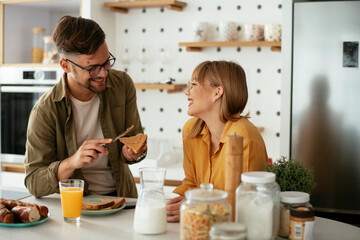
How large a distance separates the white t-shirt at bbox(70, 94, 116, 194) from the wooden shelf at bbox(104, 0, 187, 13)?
1.66 m

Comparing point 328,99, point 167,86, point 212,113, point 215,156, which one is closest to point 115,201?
point 215,156

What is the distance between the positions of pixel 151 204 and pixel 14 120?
2.74 m

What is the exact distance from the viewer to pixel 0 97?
157 inches

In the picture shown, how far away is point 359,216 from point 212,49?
163 centimetres

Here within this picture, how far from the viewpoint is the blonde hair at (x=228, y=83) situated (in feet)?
6.92

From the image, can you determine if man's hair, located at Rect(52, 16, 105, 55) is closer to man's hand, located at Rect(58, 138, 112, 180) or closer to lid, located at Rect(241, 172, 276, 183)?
man's hand, located at Rect(58, 138, 112, 180)

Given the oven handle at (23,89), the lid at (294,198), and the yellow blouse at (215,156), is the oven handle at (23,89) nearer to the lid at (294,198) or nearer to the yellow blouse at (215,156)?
the yellow blouse at (215,156)

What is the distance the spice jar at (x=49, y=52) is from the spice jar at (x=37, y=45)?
7 centimetres

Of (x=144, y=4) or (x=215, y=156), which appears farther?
(x=144, y=4)

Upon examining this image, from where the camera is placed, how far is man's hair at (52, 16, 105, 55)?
2043mm

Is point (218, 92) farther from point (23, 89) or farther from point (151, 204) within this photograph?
point (23, 89)

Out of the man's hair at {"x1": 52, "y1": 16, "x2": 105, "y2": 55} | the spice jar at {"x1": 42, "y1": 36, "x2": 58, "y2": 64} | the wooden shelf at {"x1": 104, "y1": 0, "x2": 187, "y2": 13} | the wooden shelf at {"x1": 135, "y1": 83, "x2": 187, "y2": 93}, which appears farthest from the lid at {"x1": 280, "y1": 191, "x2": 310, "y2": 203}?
the spice jar at {"x1": 42, "y1": 36, "x2": 58, "y2": 64}

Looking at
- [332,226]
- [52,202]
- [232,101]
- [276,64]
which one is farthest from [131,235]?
[276,64]

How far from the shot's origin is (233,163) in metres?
1.46
